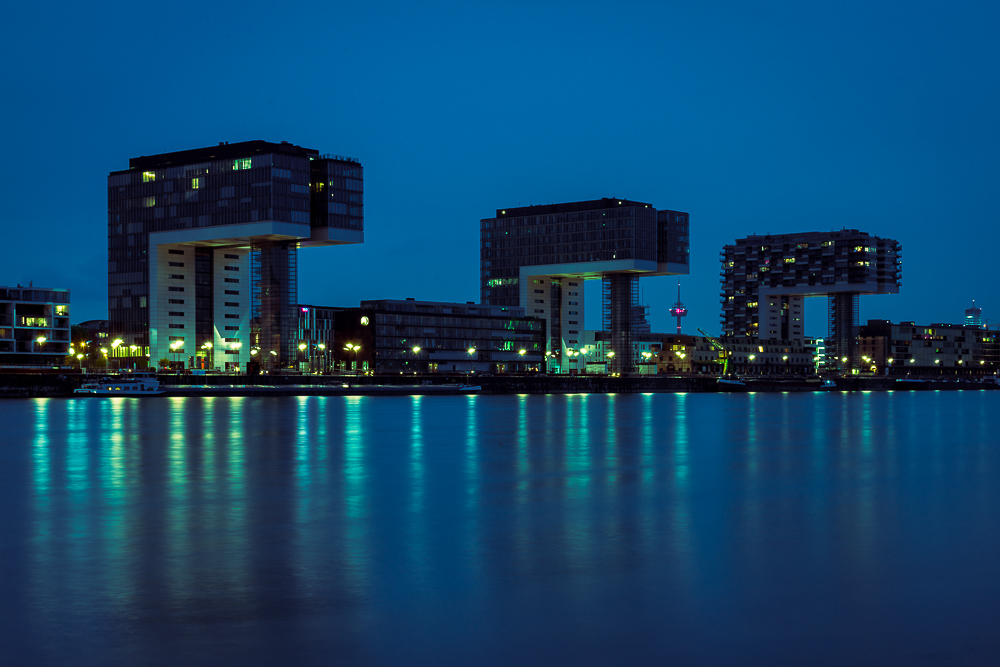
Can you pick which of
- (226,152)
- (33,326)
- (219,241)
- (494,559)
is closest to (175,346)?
(219,241)

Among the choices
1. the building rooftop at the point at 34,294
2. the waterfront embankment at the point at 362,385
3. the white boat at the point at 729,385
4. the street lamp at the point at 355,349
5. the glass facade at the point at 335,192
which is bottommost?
the white boat at the point at 729,385

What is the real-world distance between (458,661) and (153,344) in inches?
6353

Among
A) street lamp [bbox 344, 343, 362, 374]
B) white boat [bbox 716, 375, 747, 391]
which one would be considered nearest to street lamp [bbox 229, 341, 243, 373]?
street lamp [bbox 344, 343, 362, 374]

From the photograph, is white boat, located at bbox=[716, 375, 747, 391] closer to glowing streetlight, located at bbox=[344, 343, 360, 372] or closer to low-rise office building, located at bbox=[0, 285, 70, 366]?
glowing streetlight, located at bbox=[344, 343, 360, 372]

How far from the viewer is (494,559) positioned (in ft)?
60.7

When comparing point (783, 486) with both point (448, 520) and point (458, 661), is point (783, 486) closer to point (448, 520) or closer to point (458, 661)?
point (448, 520)

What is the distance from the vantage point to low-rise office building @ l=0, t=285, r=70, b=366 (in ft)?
517

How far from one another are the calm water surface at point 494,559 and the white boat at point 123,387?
86.5 metres

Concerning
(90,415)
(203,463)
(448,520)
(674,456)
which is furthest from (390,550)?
(90,415)

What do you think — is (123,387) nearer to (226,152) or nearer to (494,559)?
(226,152)

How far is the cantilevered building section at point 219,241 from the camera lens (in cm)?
15862

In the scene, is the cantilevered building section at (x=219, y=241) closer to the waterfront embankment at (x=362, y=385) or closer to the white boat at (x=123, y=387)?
the waterfront embankment at (x=362, y=385)

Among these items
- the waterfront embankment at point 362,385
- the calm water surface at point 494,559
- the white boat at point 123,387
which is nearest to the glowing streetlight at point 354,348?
the waterfront embankment at point 362,385

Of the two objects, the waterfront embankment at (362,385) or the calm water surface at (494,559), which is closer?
the calm water surface at (494,559)
